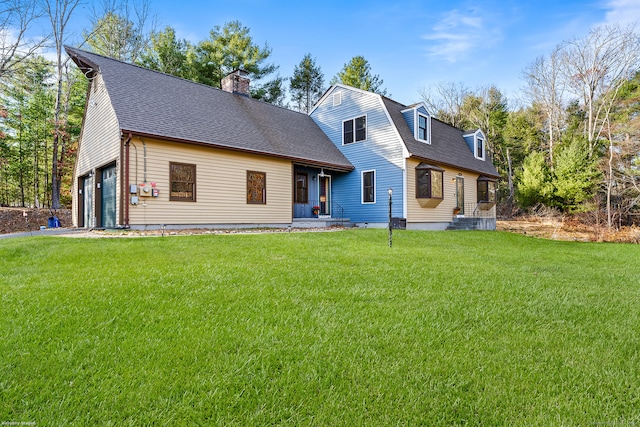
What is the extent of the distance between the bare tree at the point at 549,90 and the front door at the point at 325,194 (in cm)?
1776

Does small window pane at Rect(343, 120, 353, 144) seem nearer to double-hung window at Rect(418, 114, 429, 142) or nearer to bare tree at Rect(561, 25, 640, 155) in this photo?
double-hung window at Rect(418, 114, 429, 142)

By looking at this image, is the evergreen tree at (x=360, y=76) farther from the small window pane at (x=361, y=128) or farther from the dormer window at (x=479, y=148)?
the small window pane at (x=361, y=128)

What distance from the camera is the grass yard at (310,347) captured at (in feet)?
5.46

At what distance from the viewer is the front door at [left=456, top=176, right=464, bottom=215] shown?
600 inches

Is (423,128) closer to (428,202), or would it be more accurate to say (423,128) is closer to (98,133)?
(428,202)

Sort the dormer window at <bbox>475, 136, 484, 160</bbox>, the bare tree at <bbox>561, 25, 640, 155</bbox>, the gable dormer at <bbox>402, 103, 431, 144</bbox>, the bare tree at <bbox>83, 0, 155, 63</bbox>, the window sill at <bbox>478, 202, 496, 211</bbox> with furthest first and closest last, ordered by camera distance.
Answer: the bare tree at <bbox>561, 25, 640, 155</bbox> < the bare tree at <bbox>83, 0, 155, 63</bbox> < the dormer window at <bbox>475, 136, 484, 160</bbox> < the window sill at <bbox>478, 202, 496, 211</bbox> < the gable dormer at <bbox>402, 103, 431, 144</bbox>

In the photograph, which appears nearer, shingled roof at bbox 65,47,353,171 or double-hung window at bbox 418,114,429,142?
shingled roof at bbox 65,47,353,171

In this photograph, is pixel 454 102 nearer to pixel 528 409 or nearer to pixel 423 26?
pixel 423 26

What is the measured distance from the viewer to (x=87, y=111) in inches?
488

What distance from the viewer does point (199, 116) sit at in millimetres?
10906

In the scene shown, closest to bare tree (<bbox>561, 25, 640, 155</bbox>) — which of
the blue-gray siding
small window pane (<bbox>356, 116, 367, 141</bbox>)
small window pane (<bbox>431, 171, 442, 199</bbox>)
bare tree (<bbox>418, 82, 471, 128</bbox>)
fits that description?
bare tree (<bbox>418, 82, 471, 128</bbox>)

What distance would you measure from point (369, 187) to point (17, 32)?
14.9 meters

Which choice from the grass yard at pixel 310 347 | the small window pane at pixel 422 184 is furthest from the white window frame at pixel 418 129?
the grass yard at pixel 310 347

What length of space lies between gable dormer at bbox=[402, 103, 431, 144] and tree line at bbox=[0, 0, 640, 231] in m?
9.39
